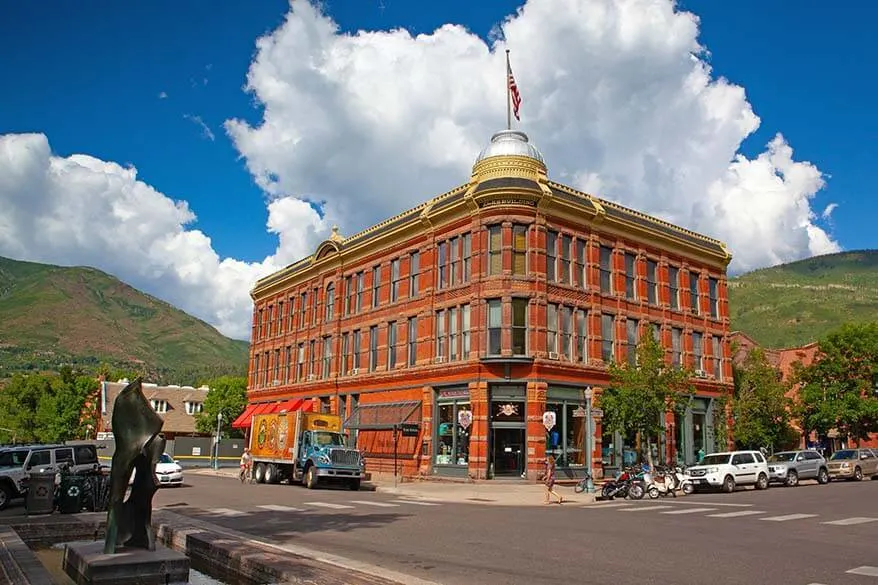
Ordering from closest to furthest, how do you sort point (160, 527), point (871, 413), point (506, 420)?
point (160, 527), point (506, 420), point (871, 413)

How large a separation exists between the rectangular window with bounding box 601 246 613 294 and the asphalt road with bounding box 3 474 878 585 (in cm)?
1557

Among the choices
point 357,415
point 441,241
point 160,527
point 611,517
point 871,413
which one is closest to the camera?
point 160,527

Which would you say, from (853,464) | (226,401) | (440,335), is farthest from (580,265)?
(226,401)

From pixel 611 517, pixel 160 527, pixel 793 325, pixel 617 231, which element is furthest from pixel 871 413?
pixel 793 325

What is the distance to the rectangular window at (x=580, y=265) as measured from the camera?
3869 cm

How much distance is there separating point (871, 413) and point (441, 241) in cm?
3145

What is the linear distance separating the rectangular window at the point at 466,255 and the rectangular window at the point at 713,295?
1823 centimetres

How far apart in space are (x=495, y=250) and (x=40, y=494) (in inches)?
906

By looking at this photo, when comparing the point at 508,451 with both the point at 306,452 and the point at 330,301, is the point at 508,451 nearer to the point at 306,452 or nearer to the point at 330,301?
the point at 306,452

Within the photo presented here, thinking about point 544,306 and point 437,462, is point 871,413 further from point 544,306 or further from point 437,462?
point 437,462

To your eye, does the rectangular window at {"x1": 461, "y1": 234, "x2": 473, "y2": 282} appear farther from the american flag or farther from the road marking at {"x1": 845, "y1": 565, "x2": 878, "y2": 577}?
the road marking at {"x1": 845, "y1": 565, "x2": 878, "y2": 577}

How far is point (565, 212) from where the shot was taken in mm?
37969

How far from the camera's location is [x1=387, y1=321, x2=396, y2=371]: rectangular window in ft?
141

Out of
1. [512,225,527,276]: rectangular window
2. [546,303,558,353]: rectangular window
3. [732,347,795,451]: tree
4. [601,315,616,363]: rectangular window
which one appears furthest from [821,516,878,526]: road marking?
[732,347,795,451]: tree
